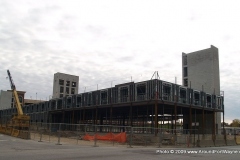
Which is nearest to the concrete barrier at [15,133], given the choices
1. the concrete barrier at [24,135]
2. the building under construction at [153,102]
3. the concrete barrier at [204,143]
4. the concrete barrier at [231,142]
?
the concrete barrier at [24,135]

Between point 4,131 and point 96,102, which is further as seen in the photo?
point 96,102

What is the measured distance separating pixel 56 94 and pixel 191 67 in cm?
5075

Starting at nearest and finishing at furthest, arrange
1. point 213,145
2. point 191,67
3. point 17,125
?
point 213,145 → point 17,125 → point 191,67

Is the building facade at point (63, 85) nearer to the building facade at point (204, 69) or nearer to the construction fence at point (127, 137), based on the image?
the building facade at point (204, 69)

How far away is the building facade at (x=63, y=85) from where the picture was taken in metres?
93.8

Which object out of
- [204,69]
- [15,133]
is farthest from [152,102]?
[204,69]

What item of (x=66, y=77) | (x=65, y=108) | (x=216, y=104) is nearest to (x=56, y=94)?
(x=66, y=77)

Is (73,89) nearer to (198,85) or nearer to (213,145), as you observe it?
(198,85)

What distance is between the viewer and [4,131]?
1681 inches

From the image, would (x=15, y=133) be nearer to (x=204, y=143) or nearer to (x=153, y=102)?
(x=153, y=102)

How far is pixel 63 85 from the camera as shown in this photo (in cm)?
9550

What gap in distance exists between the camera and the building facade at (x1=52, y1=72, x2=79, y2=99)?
93.8 metres

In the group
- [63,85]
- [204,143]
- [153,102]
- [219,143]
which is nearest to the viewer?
[204,143]

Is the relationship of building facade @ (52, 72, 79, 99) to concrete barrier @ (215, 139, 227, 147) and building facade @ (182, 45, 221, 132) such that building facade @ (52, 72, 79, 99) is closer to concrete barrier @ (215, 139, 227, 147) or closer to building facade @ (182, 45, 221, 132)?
building facade @ (182, 45, 221, 132)
